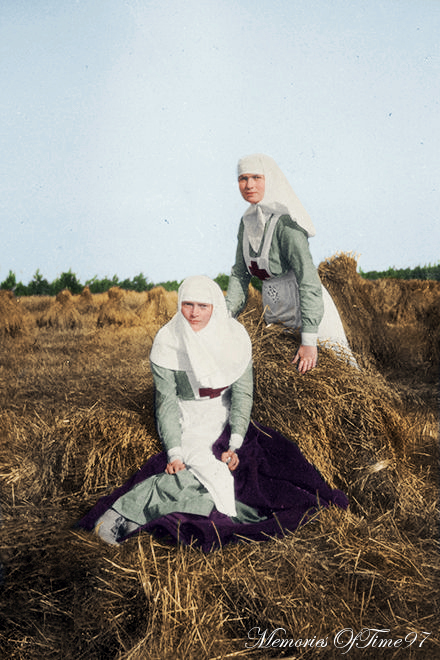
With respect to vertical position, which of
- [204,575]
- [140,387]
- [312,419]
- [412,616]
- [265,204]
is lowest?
[412,616]

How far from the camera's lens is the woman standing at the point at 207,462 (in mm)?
2857

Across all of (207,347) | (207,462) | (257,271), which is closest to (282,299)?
(257,271)

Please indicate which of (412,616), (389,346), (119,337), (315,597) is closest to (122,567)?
(315,597)

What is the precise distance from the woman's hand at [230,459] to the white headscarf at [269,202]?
130cm

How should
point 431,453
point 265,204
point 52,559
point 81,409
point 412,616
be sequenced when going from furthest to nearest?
point 431,453 → point 81,409 → point 265,204 → point 52,559 → point 412,616

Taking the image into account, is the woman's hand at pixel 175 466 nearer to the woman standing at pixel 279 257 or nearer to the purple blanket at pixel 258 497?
the purple blanket at pixel 258 497

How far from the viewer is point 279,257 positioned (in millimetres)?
3547

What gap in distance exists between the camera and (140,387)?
13.3 ft

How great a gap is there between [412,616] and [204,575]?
0.95 metres

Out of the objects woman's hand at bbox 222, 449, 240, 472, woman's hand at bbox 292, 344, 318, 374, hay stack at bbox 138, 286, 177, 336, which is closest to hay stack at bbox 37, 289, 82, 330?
hay stack at bbox 138, 286, 177, 336

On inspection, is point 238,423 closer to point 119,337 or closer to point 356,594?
point 356,594

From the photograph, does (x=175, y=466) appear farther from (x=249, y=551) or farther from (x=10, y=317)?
(x=10, y=317)

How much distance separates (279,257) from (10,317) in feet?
Answer: 32.3

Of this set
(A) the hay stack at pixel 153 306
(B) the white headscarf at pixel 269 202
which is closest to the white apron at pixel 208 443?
(B) the white headscarf at pixel 269 202
